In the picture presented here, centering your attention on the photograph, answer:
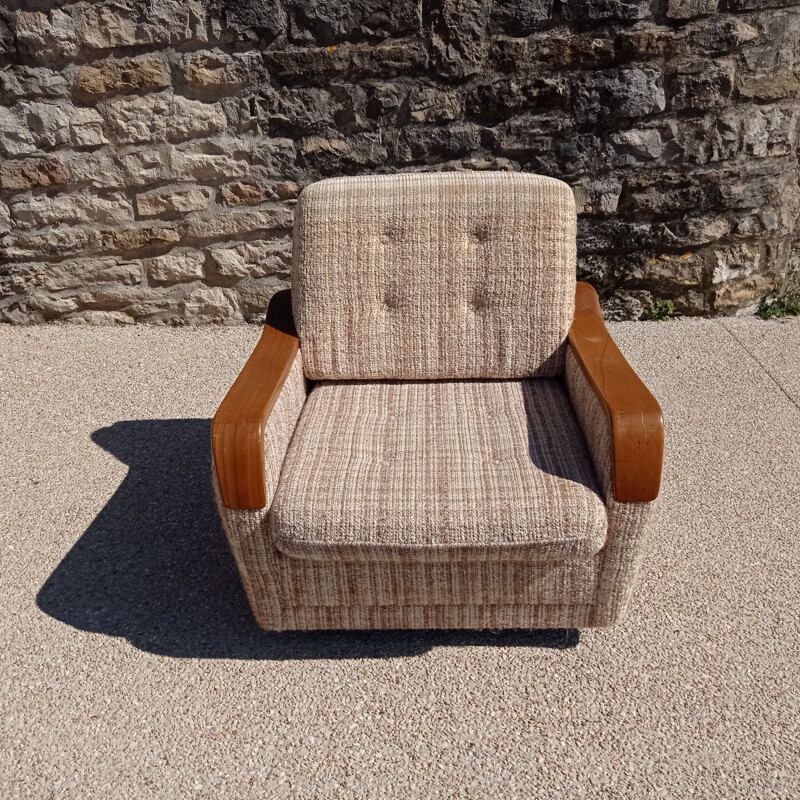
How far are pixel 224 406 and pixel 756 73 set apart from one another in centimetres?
297

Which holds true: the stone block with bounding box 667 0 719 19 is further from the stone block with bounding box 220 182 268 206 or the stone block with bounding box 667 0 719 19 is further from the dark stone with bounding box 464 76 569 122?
the stone block with bounding box 220 182 268 206

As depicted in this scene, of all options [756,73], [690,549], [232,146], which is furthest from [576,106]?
[690,549]

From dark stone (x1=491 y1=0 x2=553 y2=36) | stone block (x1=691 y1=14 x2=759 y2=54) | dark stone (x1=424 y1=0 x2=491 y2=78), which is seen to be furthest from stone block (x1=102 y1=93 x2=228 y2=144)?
stone block (x1=691 y1=14 x2=759 y2=54)

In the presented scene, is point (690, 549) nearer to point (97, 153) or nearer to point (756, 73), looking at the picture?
point (756, 73)

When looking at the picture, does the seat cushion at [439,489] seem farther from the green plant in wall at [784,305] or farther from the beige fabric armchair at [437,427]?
the green plant in wall at [784,305]

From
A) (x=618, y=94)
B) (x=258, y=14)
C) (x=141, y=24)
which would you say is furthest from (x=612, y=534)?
(x=141, y=24)

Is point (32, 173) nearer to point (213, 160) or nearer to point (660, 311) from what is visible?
point (213, 160)

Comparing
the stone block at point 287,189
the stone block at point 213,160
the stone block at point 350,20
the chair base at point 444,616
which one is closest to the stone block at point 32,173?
the stone block at point 213,160

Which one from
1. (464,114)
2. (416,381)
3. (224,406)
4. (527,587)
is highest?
(464,114)

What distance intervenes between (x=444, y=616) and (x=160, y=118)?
9.06 ft

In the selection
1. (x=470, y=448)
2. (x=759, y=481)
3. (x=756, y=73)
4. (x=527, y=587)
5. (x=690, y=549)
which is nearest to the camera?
(x=527, y=587)

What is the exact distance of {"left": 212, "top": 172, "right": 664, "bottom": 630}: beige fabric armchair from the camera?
170cm

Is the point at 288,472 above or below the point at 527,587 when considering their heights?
above

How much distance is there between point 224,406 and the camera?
5.95 ft
